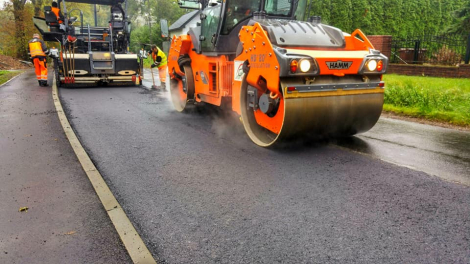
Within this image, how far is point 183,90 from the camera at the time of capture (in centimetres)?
788

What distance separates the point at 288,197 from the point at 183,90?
4.98 metres

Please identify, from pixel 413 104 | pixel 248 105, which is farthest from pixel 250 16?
pixel 413 104

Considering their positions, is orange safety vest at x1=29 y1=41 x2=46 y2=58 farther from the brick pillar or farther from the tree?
the tree

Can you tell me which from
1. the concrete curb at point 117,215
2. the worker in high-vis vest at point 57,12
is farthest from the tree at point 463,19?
the worker in high-vis vest at point 57,12

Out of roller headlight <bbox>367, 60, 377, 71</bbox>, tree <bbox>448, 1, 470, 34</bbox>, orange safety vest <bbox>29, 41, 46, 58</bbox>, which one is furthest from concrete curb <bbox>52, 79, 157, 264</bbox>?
tree <bbox>448, 1, 470, 34</bbox>

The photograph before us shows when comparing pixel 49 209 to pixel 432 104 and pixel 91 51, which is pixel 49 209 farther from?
pixel 91 51

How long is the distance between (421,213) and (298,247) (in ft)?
3.88

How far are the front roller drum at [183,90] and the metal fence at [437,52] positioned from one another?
359 inches

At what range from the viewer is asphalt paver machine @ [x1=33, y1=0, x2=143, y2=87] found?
41.2ft

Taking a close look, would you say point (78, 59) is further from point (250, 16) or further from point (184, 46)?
point (250, 16)

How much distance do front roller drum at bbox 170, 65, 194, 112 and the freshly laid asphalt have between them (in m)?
2.66

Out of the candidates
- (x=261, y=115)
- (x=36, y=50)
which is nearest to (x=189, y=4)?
(x=261, y=115)

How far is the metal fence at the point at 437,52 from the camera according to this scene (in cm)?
1276

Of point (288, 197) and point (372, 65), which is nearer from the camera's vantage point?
point (288, 197)
